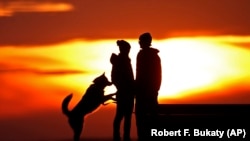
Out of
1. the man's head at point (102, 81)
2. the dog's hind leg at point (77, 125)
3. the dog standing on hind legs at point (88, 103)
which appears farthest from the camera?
the man's head at point (102, 81)

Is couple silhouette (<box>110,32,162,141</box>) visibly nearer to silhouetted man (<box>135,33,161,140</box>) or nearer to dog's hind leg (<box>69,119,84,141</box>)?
silhouetted man (<box>135,33,161,140</box>)

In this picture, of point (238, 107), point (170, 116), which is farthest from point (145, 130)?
point (238, 107)

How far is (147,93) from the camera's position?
19531 millimetres

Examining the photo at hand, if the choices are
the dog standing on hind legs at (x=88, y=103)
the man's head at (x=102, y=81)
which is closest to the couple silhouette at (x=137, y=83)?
the dog standing on hind legs at (x=88, y=103)

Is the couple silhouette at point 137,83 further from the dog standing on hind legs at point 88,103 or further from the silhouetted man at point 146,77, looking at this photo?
the dog standing on hind legs at point 88,103

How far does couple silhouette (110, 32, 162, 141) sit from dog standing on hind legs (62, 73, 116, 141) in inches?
34.6

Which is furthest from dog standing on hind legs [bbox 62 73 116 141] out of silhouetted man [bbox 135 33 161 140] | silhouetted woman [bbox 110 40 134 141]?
silhouetted man [bbox 135 33 161 140]

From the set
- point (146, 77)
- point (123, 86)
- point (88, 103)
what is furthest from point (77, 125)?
point (146, 77)

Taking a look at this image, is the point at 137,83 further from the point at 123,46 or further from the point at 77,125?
the point at 77,125

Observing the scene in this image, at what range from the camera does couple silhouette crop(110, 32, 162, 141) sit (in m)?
19.4

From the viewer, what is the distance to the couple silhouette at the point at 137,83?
63.8 feet

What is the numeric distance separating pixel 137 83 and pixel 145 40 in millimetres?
1023

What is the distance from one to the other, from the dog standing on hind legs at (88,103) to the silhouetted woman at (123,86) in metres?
0.83

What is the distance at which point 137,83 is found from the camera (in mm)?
19672
